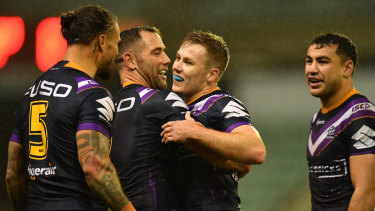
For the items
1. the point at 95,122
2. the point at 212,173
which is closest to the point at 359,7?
the point at 212,173

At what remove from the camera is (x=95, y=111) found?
2174 millimetres

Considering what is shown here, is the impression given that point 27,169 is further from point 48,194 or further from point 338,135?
point 338,135

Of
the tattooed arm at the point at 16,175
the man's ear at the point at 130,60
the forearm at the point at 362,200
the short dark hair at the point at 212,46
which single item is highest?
the short dark hair at the point at 212,46

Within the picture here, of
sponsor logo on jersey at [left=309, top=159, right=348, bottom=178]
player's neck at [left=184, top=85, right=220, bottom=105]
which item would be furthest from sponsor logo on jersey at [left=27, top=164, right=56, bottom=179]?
sponsor logo on jersey at [left=309, top=159, right=348, bottom=178]

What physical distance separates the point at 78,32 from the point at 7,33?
7.27 feet

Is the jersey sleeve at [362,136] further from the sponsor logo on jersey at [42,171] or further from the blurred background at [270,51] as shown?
the blurred background at [270,51]

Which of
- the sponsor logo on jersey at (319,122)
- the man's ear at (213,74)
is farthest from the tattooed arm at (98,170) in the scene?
the sponsor logo on jersey at (319,122)

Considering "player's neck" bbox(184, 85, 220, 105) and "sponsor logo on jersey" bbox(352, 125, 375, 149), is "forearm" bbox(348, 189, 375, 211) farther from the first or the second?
"player's neck" bbox(184, 85, 220, 105)

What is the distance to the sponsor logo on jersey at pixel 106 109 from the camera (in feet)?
7.19

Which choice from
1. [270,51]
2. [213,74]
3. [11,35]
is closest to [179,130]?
[213,74]

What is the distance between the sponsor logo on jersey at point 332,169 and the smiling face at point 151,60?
931 millimetres

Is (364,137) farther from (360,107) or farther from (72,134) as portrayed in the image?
(72,134)

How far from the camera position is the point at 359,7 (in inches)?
217

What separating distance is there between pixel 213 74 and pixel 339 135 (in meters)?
0.72
